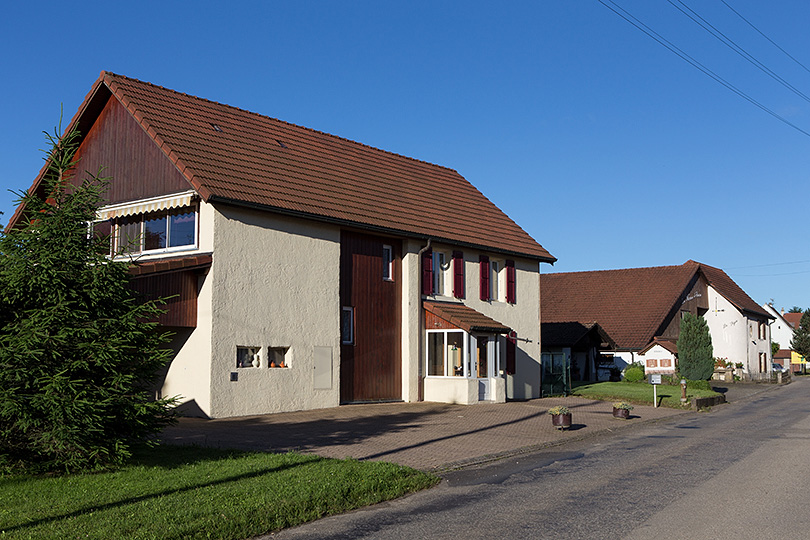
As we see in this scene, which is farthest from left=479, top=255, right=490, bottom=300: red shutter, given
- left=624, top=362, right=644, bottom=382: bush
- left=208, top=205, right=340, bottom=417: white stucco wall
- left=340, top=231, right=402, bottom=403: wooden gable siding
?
left=624, top=362, right=644, bottom=382: bush

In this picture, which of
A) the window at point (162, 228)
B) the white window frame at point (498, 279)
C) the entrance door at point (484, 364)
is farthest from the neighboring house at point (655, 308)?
the window at point (162, 228)

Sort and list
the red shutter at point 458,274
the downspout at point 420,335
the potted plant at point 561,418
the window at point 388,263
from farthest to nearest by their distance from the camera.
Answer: the red shutter at point 458,274
the downspout at point 420,335
the window at point 388,263
the potted plant at point 561,418

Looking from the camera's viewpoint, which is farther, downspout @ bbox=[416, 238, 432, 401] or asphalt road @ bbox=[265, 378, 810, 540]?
downspout @ bbox=[416, 238, 432, 401]

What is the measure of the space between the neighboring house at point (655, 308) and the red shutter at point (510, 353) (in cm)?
1859

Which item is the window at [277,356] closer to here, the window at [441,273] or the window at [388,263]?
the window at [388,263]

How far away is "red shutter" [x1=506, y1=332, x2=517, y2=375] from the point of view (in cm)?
2995

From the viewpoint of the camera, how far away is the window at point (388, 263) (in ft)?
84.8

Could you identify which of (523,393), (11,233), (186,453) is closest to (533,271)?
(523,393)

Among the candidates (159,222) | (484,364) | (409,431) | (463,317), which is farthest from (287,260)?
(484,364)

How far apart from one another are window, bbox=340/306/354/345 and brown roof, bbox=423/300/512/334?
325cm

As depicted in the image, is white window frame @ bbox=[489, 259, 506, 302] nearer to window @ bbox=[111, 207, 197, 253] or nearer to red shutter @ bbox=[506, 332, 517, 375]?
red shutter @ bbox=[506, 332, 517, 375]

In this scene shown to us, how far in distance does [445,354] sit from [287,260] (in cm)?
717


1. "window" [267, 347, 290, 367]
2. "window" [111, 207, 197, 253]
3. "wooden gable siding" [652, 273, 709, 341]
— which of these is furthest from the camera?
"wooden gable siding" [652, 273, 709, 341]

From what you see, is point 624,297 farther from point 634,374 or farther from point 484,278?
point 484,278
